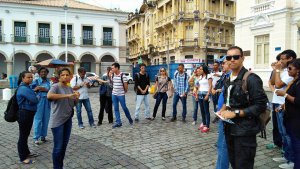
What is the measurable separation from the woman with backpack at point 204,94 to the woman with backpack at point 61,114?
3.89 metres

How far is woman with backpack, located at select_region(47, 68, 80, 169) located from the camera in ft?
13.7

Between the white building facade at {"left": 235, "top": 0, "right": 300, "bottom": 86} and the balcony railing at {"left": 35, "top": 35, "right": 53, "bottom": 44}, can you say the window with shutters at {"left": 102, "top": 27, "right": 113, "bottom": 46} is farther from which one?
the white building facade at {"left": 235, "top": 0, "right": 300, "bottom": 86}

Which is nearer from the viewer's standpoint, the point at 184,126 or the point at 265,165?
the point at 265,165

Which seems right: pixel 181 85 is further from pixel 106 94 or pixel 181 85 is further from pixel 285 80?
pixel 285 80

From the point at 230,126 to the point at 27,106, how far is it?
3.57m

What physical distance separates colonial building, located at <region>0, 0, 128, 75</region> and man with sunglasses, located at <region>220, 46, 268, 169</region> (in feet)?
95.5

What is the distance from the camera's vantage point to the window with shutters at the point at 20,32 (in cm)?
3159

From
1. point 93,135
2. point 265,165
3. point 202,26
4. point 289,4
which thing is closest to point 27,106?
point 93,135

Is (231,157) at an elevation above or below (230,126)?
below

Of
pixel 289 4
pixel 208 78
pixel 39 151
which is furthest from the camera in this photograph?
pixel 289 4

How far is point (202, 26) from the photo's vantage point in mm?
36781

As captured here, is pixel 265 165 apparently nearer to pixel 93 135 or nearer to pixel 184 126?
pixel 184 126

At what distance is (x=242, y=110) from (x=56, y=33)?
33.1 m

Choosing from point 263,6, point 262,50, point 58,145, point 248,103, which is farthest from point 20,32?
point 248,103
